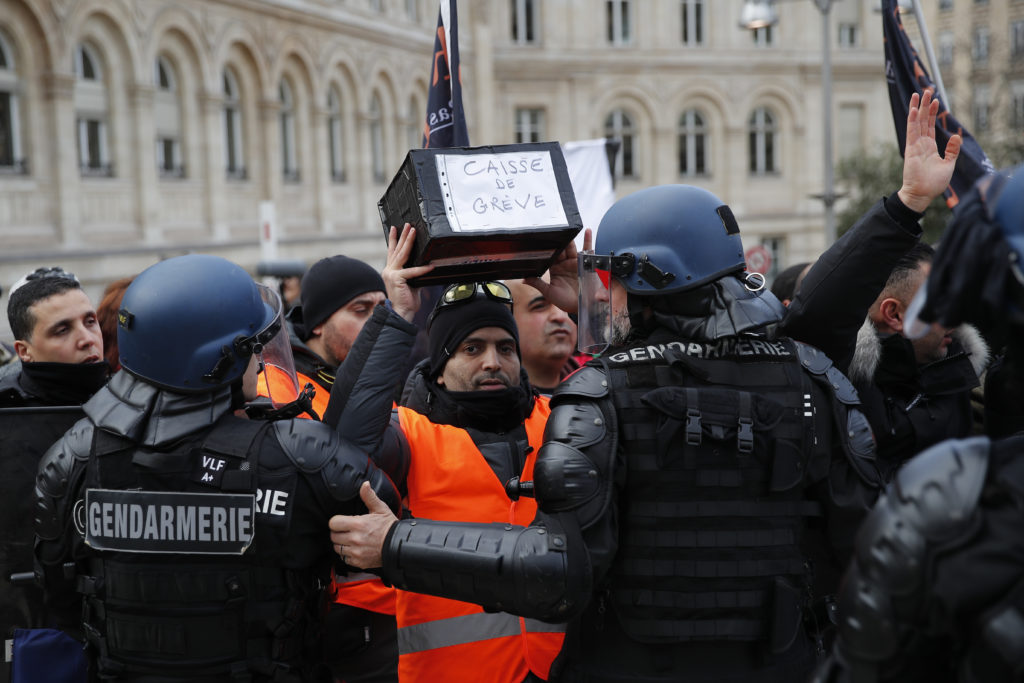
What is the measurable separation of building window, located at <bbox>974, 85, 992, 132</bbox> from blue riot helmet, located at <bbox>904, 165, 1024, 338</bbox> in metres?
25.8

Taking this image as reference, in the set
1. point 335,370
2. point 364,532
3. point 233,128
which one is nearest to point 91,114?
point 233,128

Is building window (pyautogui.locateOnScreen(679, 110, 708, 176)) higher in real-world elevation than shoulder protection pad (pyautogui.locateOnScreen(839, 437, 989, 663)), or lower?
higher

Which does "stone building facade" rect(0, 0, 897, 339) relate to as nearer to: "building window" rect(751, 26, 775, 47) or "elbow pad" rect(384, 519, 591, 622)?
"building window" rect(751, 26, 775, 47)

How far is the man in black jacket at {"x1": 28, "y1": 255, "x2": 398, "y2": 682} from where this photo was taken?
235 cm

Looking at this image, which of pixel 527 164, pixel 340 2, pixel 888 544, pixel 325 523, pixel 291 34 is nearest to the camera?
pixel 888 544

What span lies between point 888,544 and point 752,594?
0.89 metres

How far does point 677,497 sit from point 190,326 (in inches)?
47.8

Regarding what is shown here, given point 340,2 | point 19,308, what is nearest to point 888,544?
point 19,308

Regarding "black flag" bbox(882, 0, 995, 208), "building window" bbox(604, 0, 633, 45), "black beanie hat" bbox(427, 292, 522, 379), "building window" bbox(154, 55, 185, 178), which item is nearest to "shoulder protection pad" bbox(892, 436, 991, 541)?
"black beanie hat" bbox(427, 292, 522, 379)

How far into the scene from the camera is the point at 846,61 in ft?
111

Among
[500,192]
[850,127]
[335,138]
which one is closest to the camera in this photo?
[500,192]

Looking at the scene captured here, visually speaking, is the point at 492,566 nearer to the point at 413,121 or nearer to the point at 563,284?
the point at 563,284

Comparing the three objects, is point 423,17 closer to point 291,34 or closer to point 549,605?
point 291,34

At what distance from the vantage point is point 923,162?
→ 9.40ft
